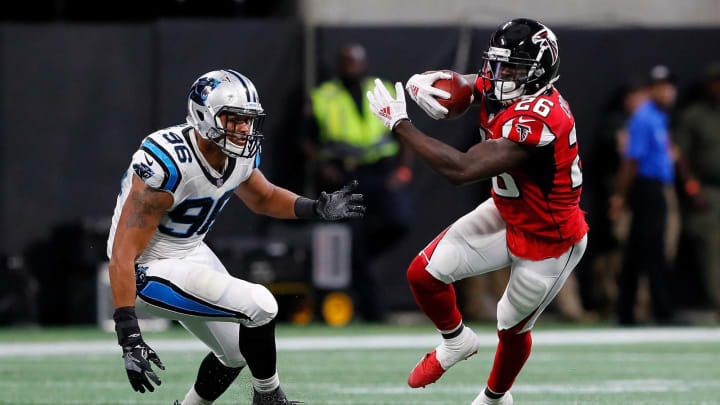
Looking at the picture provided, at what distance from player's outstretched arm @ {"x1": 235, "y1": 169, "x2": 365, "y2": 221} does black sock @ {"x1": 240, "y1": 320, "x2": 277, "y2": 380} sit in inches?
20.7

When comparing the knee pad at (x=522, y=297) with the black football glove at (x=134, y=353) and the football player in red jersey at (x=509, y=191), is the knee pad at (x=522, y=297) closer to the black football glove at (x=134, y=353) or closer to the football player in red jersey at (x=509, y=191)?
the football player in red jersey at (x=509, y=191)

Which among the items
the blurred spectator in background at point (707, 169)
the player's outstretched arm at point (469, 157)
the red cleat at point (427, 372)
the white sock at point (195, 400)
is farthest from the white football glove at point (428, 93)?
the blurred spectator in background at point (707, 169)

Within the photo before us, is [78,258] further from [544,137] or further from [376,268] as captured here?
[544,137]

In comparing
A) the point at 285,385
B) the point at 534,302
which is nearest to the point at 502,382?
the point at 534,302

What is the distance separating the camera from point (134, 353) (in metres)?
4.50

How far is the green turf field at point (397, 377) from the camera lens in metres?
6.01

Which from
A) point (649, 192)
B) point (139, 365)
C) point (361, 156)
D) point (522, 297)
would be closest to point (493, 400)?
point (522, 297)

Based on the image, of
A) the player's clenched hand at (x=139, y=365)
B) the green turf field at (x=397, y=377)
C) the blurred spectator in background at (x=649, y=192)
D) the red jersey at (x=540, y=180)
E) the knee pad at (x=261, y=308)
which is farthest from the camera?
the blurred spectator in background at (x=649, y=192)

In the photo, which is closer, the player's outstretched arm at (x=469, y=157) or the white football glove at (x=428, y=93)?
the player's outstretched arm at (x=469, y=157)

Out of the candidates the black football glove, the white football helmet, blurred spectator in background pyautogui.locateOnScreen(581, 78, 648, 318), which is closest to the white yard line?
blurred spectator in background pyautogui.locateOnScreen(581, 78, 648, 318)

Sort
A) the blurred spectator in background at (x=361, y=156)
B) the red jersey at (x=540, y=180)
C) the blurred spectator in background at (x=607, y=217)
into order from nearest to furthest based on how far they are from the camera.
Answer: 1. the red jersey at (x=540, y=180)
2. the blurred spectator in background at (x=361, y=156)
3. the blurred spectator in background at (x=607, y=217)

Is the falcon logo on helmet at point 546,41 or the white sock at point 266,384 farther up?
the falcon logo on helmet at point 546,41

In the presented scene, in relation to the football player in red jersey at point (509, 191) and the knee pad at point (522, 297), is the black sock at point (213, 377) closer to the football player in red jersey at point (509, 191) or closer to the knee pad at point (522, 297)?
the football player in red jersey at point (509, 191)

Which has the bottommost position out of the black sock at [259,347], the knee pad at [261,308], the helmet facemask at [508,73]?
the black sock at [259,347]
